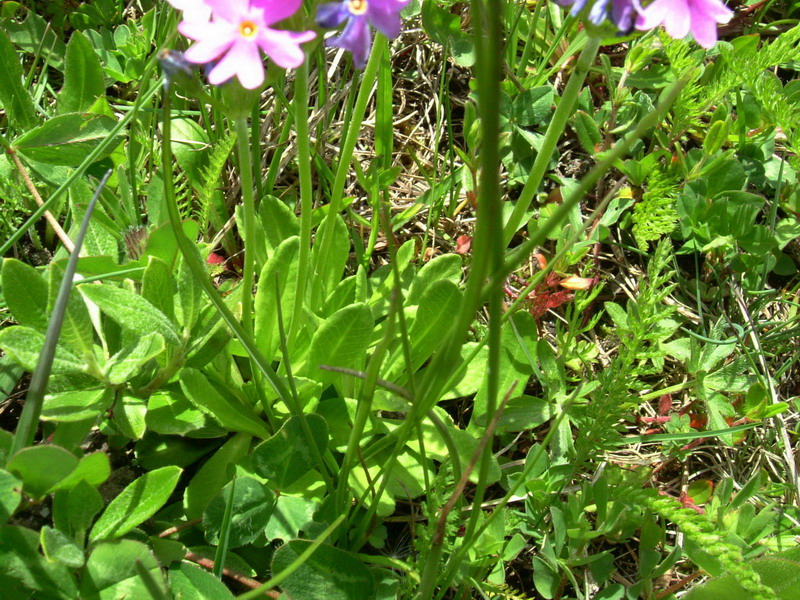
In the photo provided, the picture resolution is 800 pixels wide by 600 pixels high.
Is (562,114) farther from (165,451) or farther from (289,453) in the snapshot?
(165,451)

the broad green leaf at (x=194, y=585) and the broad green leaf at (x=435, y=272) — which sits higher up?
the broad green leaf at (x=435, y=272)

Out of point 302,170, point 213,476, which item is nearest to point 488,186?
point 302,170

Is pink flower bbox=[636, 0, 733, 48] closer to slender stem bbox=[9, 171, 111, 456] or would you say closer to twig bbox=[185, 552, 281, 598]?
slender stem bbox=[9, 171, 111, 456]

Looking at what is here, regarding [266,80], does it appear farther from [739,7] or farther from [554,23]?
[739,7]

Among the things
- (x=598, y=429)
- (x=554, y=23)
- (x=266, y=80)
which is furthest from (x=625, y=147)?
(x=554, y=23)

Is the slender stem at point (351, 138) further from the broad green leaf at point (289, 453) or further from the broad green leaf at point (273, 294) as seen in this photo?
the broad green leaf at point (289, 453)

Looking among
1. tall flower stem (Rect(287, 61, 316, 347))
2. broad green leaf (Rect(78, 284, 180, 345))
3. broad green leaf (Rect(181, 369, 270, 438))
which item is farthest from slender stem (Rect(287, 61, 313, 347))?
broad green leaf (Rect(78, 284, 180, 345))

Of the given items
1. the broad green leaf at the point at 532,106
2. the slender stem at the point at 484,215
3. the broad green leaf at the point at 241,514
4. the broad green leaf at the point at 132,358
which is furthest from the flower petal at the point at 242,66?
the broad green leaf at the point at 532,106

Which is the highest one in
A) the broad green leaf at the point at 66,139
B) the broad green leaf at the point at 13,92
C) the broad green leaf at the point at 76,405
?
the broad green leaf at the point at 13,92
